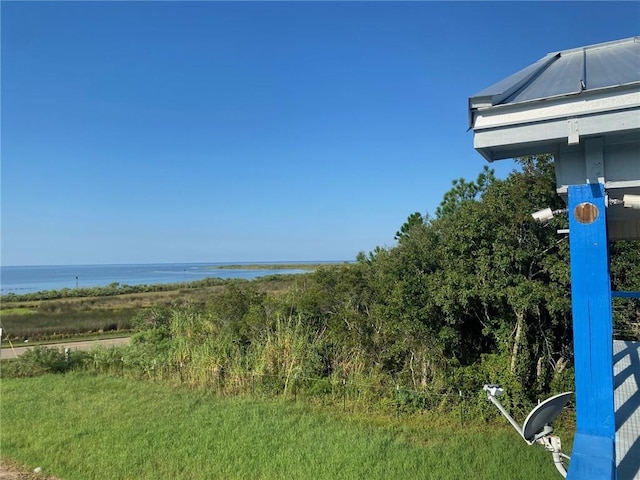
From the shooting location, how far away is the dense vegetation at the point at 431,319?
5.36 metres

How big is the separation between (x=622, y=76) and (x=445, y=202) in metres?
7.19

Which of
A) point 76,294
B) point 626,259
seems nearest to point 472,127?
point 626,259

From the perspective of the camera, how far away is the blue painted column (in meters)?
1.73

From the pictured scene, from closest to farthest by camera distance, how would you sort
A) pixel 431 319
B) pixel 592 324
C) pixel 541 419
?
1. pixel 592 324
2. pixel 541 419
3. pixel 431 319

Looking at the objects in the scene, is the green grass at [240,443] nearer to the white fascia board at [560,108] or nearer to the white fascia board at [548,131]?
the white fascia board at [548,131]

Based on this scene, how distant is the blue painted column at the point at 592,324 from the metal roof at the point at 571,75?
457 mm

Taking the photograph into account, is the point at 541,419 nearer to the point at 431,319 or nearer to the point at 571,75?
the point at 571,75

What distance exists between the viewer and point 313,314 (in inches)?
311

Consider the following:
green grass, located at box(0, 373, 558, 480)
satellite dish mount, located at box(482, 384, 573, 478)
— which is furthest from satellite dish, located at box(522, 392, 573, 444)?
green grass, located at box(0, 373, 558, 480)

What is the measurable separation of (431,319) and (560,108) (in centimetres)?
450

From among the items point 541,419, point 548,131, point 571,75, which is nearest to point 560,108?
point 548,131

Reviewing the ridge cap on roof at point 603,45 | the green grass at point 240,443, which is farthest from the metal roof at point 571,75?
the green grass at point 240,443

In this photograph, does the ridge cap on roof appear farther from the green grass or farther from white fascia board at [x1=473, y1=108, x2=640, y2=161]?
the green grass

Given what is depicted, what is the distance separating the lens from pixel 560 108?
1.82 meters
